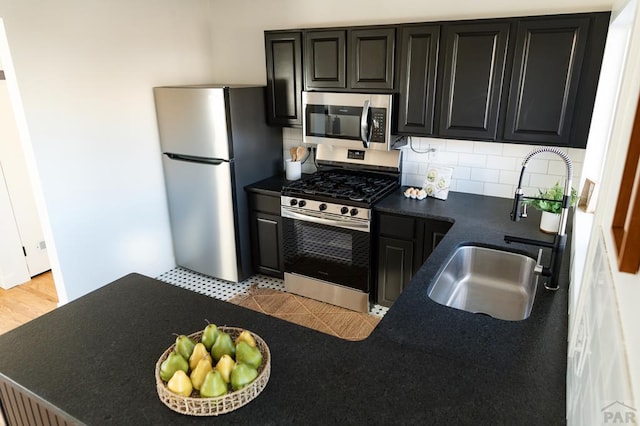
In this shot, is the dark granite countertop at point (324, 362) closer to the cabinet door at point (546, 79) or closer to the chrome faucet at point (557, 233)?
the chrome faucet at point (557, 233)

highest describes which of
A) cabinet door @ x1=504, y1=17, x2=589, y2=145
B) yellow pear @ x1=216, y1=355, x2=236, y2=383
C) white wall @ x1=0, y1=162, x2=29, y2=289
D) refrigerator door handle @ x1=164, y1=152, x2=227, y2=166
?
cabinet door @ x1=504, y1=17, x2=589, y2=145

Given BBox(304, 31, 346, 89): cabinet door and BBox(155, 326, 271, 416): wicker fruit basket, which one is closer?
BBox(155, 326, 271, 416): wicker fruit basket

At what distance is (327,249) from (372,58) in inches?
58.8

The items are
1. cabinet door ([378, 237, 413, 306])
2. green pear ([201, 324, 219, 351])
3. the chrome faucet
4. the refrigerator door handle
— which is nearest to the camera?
green pear ([201, 324, 219, 351])

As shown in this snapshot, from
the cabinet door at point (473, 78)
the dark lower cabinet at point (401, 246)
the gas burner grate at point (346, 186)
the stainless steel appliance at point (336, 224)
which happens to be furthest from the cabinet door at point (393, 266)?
the cabinet door at point (473, 78)

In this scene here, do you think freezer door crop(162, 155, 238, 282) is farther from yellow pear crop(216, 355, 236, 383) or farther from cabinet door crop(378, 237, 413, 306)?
yellow pear crop(216, 355, 236, 383)

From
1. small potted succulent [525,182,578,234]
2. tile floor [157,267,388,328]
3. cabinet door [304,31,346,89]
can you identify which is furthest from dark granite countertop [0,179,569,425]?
cabinet door [304,31,346,89]

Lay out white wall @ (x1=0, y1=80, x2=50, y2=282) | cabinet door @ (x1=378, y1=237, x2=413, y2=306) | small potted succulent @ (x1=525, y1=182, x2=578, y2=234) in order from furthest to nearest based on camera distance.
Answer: white wall @ (x1=0, y1=80, x2=50, y2=282) → cabinet door @ (x1=378, y1=237, x2=413, y2=306) → small potted succulent @ (x1=525, y1=182, x2=578, y2=234)

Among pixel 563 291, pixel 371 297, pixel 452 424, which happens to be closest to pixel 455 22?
pixel 563 291

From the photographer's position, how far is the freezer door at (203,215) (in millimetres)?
3596

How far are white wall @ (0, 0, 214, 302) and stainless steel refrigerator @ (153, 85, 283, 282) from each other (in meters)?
0.21

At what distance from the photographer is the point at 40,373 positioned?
53.0 inches

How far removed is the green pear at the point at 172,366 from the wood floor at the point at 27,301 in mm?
2842

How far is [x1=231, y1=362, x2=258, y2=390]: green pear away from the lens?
116 centimetres
